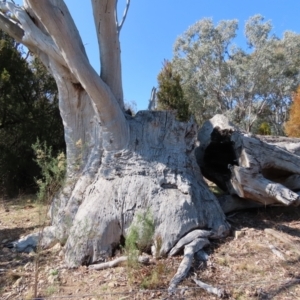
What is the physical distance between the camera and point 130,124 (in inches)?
164

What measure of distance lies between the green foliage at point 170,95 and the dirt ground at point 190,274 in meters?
9.51

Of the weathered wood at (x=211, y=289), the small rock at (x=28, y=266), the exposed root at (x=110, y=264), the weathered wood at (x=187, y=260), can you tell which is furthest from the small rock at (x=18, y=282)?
the weathered wood at (x=211, y=289)

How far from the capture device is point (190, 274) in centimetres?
269

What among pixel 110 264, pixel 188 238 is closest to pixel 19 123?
pixel 110 264

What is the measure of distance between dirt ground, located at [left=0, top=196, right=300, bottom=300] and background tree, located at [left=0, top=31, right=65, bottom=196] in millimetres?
4825

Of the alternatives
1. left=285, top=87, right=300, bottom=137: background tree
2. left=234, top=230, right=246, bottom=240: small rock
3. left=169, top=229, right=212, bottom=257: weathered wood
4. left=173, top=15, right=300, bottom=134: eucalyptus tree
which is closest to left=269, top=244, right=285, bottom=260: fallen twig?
left=234, top=230, right=246, bottom=240: small rock

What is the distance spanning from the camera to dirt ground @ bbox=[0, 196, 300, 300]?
2396 millimetres

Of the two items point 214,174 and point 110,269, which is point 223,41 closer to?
point 214,174

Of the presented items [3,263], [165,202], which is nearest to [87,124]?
[165,202]

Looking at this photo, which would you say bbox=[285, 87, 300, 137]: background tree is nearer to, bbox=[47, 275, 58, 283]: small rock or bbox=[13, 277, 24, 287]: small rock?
bbox=[47, 275, 58, 283]: small rock

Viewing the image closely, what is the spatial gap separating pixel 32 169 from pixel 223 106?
56.0 ft

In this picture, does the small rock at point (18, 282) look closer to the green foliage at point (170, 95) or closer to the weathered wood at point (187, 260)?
the weathered wood at point (187, 260)

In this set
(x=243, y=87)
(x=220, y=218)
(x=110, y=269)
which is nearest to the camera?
(x=110, y=269)

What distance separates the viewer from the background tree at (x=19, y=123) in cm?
813
